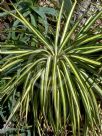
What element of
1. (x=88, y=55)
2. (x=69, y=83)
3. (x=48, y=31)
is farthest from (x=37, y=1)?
(x=69, y=83)

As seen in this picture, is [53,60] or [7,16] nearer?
[53,60]

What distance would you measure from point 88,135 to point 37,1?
1280mm

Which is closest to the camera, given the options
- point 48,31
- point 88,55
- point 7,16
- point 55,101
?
point 55,101

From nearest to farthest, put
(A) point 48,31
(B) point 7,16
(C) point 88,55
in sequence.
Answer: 1. (C) point 88,55
2. (A) point 48,31
3. (B) point 7,16

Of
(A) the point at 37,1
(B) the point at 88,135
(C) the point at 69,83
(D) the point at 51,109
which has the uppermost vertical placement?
(A) the point at 37,1

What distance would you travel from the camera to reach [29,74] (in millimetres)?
2613

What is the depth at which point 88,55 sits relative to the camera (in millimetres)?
2742

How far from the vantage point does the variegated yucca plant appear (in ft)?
8.29

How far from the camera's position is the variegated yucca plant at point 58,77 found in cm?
253

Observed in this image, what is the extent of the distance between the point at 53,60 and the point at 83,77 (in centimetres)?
23

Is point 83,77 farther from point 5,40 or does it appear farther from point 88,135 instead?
point 5,40

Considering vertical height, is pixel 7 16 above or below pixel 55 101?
above

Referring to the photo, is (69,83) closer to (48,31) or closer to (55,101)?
(55,101)

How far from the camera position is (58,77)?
2.56m
